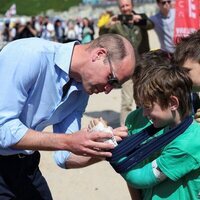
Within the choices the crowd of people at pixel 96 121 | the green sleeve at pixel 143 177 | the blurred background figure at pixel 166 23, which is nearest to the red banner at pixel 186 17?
the blurred background figure at pixel 166 23

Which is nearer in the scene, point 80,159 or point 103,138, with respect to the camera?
point 103,138

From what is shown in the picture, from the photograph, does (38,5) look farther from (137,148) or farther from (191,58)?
(137,148)

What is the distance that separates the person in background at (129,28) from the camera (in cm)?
626

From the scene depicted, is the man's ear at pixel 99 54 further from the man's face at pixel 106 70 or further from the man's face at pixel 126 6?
the man's face at pixel 126 6

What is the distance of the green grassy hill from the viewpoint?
5688 centimetres

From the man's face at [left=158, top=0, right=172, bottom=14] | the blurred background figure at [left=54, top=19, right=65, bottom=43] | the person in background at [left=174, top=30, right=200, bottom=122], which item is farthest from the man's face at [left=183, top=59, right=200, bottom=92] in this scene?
the blurred background figure at [left=54, top=19, right=65, bottom=43]

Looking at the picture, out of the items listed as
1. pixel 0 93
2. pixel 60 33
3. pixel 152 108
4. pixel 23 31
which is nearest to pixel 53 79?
pixel 0 93

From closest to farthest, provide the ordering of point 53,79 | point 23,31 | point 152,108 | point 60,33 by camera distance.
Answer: point 152,108, point 53,79, point 23,31, point 60,33

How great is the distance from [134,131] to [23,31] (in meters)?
19.5

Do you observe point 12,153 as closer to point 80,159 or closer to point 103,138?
point 80,159

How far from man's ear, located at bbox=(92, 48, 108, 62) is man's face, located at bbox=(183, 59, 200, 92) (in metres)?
0.42

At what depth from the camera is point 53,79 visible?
8.52 ft

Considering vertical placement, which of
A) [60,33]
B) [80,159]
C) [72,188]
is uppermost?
[80,159]

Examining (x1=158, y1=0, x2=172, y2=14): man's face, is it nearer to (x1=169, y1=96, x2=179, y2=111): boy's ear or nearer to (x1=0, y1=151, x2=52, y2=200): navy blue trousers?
(x1=0, y1=151, x2=52, y2=200): navy blue trousers
